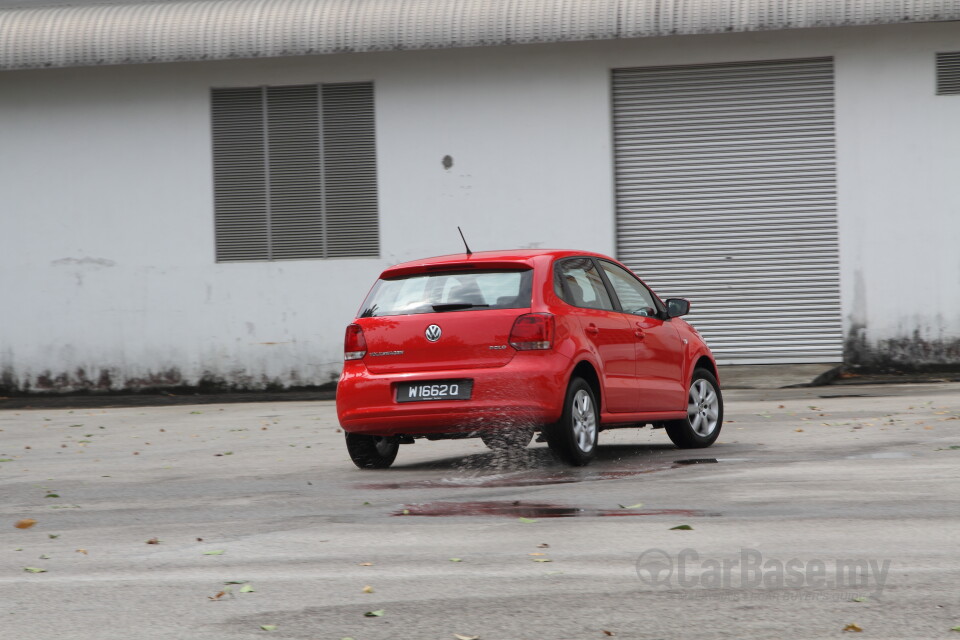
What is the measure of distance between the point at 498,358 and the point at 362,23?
1109cm

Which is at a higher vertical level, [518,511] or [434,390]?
[434,390]

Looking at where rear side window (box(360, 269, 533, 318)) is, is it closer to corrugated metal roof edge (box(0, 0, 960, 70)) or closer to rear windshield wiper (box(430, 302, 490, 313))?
rear windshield wiper (box(430, 302, 490, 313))

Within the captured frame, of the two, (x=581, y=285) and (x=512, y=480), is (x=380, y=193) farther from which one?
(x=512, y=480)

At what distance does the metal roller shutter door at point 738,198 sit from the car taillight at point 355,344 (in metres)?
10.4

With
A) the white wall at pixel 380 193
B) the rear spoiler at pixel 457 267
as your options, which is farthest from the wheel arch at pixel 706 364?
the white wall at pixel 380 193

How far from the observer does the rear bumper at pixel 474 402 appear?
9758mm

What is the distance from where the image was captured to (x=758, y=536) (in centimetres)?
682

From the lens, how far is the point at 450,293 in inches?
408

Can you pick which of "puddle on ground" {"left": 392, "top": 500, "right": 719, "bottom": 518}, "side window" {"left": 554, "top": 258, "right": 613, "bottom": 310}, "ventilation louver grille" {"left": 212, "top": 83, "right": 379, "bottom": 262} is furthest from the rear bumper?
"ventilation louver grille" {"left": 212, "top": 83, "right": 379, "bottom": 262}

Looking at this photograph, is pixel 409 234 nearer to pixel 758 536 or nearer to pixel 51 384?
Answer: pixel 51 384

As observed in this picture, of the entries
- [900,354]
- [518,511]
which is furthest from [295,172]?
[518,511]

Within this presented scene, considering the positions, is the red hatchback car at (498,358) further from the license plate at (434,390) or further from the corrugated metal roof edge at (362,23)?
the corrugated metal roof edge at (362,23)

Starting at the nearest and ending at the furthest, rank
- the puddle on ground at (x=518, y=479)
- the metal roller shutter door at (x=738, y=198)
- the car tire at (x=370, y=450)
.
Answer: the puddle on ground at (x=518, y=479)
the car tire at (x=370, y=450)
the metal roller shutter door at (x=738, y=198)

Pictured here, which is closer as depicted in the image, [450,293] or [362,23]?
[450,293]
